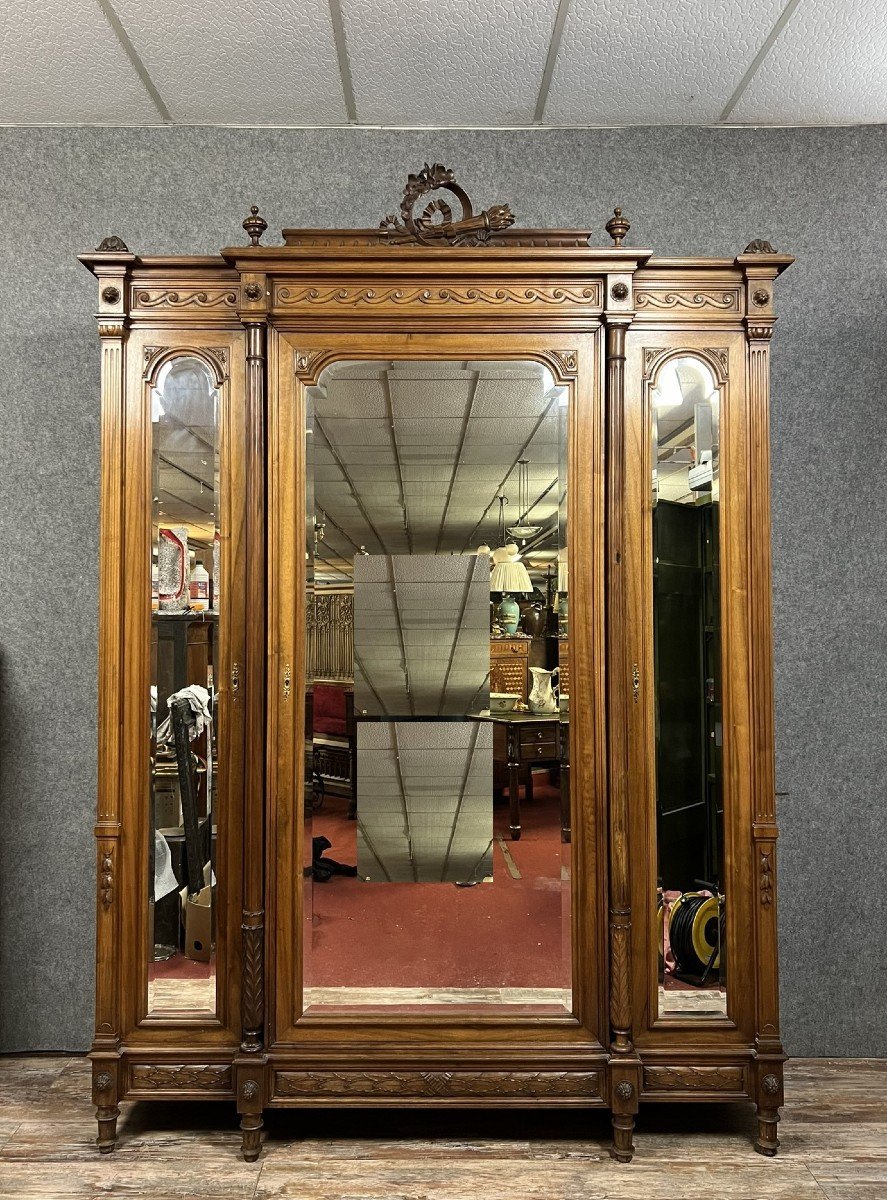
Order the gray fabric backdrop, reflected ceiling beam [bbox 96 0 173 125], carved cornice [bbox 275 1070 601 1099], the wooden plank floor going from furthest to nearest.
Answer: the gray fabric backdrop
reflected ceiling beam [bbox 96 0 173 125]
carved cornice [bbox 275 1070 601 1099]
the wooden plank floor

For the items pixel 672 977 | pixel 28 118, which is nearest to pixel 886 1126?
pixel 672 977

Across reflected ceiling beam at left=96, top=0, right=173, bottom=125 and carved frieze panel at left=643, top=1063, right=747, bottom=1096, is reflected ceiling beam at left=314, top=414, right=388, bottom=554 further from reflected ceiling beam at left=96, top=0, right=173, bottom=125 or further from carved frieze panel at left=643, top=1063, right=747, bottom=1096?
carved frieze panel at left=643, top=1063, right=747, bottom=1096

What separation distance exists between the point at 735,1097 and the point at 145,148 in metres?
3.17

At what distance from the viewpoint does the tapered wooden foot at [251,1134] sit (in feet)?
6.61

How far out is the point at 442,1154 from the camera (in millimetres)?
2059

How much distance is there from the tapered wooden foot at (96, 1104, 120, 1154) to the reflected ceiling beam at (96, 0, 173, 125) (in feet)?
9.05

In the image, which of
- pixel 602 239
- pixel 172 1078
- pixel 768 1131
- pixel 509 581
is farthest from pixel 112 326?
pixel 768 1131

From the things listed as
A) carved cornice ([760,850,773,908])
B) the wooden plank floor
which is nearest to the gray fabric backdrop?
the wooden plank floor

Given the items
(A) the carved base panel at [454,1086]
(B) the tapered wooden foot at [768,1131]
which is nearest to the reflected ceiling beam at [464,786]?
(A) the carved base panel at [454,1086]

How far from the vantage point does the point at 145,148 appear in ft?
8.80

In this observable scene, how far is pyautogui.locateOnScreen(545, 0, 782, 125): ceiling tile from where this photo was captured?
222cm

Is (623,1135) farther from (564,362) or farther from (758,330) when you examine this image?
(758,330)

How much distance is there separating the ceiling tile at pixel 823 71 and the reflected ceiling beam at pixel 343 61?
46.3 inches

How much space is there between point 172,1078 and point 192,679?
0.97m
